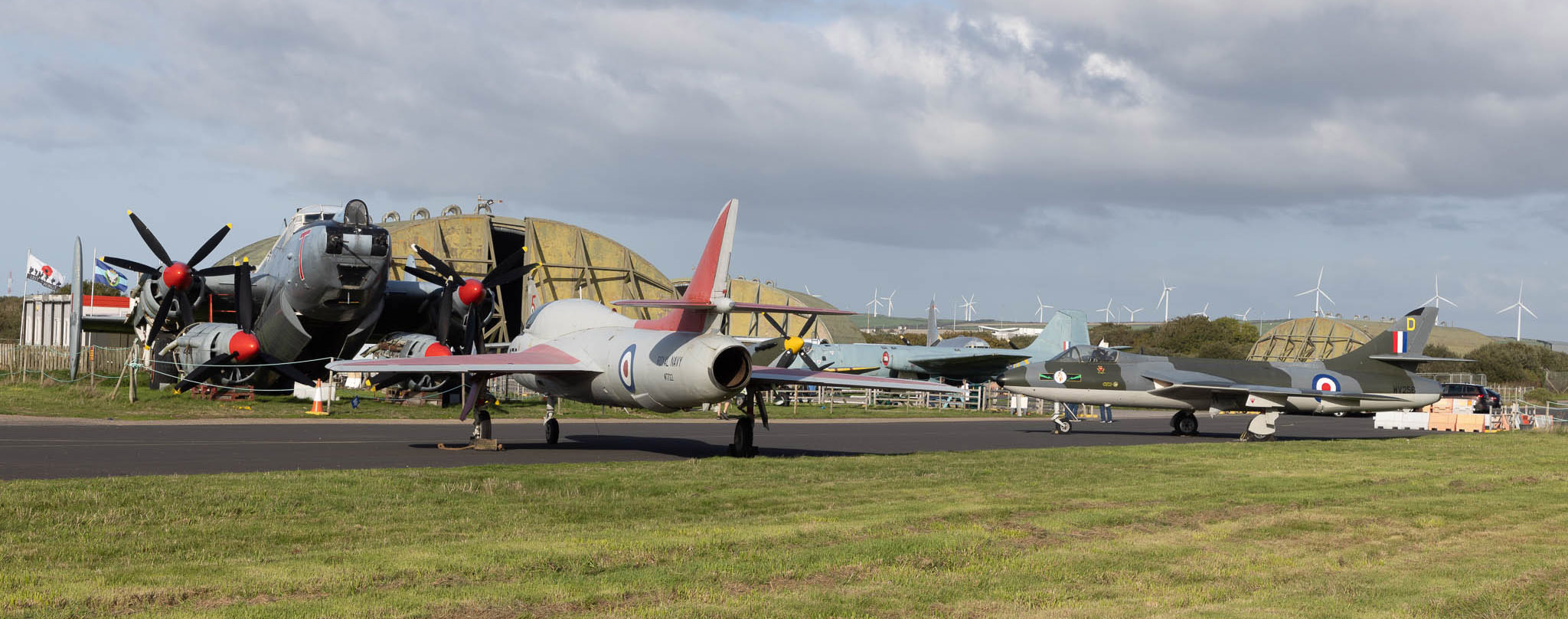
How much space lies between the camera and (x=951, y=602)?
7496 millimetres

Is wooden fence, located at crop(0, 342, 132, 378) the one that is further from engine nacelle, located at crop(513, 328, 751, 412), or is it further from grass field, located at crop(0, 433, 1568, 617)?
grass field, located at crop(0, 433, 1568, 617)

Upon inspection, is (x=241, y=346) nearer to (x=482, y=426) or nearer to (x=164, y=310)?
(x=164, y=310)

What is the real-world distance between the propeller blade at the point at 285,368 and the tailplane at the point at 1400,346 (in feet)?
101

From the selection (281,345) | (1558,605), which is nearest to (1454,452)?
(1558,605)

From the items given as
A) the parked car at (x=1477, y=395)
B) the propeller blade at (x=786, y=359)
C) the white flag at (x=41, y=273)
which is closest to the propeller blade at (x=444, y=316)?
the propeller blade at (x=786, y=359)

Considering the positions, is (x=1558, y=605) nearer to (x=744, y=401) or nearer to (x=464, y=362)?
(x=744, y=401)

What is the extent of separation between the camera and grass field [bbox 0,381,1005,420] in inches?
1151

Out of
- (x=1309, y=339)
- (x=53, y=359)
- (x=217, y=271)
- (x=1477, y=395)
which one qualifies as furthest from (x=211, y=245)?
(x=1309, y=339)

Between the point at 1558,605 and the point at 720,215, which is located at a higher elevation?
the point at 720,215

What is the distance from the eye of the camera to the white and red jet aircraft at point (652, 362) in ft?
59.1

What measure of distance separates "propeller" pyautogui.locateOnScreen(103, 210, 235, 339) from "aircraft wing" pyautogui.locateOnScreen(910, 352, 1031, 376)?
33480 millimetres

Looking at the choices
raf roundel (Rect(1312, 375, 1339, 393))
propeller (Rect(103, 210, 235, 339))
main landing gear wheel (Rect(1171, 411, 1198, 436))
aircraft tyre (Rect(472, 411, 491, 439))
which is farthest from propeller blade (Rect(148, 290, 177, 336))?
raf roundel (Rect(1312, 375, 1339, 393))

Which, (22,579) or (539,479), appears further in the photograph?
(539,479)

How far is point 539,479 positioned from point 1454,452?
19.9m
